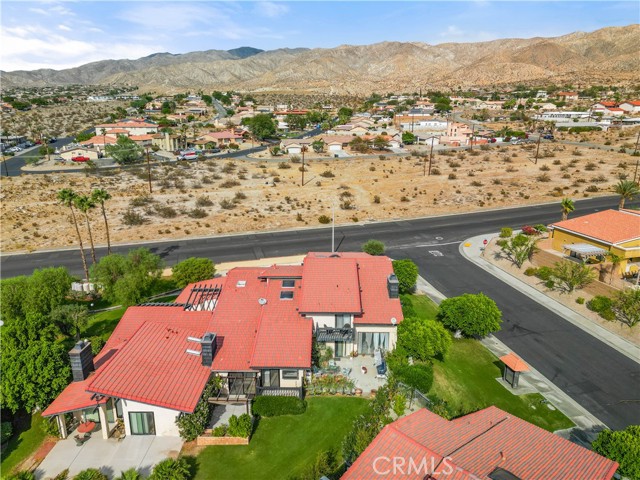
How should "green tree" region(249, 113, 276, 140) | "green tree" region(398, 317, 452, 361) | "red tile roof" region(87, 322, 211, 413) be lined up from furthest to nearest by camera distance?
1. "green tree" region(249, 113, 276, 140)
2. "green tree" region(398, 317, 452, 361)
3. "red tile roof" region(87, 322, 211, 413)

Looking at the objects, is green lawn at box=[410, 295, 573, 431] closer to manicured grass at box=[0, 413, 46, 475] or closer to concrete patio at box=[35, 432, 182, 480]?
concrete patio at box=[35, 432, 182, 480]

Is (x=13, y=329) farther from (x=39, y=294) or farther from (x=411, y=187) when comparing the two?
(x=411, y=187)

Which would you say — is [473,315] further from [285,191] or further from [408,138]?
[408,138]

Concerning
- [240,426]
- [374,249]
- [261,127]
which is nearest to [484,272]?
[374,249]

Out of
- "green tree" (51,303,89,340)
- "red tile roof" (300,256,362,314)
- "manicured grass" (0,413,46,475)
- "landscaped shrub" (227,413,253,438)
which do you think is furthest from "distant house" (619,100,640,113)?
"manicured grass" (0,413,46,475)

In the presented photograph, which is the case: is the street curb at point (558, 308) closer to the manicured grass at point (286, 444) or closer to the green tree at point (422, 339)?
the green tree at point (422, 339)

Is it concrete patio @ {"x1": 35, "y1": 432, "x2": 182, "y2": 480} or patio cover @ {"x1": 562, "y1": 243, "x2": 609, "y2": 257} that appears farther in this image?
patio cover @ {"x1": 562, "y1": 243, "x2": 609, "y2": 257}

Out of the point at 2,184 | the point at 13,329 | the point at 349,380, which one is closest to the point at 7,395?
the point at 13,329
